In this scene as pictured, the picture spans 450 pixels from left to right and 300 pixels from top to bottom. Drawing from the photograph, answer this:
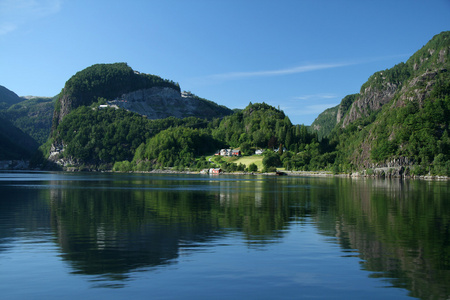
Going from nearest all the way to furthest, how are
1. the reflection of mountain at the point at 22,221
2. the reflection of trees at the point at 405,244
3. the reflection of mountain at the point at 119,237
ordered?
the reflection of trees at the point at 405,244, the reflection of mountain at the point at 119,237, the reflection of mountain at the point at 22,221

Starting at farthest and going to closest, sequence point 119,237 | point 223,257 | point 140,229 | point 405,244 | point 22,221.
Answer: point 22,221 → point 140,229 → point 119,237 → point 405,244 → point 223,257

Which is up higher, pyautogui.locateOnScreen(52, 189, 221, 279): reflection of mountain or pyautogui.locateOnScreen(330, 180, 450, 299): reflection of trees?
pyautogui.locateOnScreen(52, 189, 221, 279): reflection of mountain

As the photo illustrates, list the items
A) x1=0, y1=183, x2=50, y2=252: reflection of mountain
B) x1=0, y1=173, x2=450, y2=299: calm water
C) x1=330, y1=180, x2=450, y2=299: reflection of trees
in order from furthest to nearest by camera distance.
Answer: x1=0, y1=183, x2=50, y2=252: reflection of mountain
x1=330, y1=180, x2=450, y2=299: reflection of trees
x1=0, y1=173, x2=450, y2=299: calm water

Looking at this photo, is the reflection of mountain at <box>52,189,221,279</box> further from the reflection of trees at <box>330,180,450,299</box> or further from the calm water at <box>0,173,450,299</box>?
the reflection of trees at <box>330,180,450,299</box>

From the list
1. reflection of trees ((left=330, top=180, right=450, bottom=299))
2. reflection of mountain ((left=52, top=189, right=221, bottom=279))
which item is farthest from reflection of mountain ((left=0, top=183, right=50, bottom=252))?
reflection of trees ((left=330, top=180, right=450, bottom=299))

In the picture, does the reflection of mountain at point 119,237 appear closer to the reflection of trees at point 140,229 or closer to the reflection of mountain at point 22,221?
the reflection of trees at point 140,229

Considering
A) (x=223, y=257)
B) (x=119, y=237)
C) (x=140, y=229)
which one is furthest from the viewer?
(x=140, y=229)

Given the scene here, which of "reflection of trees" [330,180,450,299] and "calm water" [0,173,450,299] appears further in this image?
"reflection of trees" [330,180,450,299]

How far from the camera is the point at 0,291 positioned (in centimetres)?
1546

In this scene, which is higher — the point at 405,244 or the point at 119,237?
the point at 119,237

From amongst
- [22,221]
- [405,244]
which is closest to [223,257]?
[405,244]

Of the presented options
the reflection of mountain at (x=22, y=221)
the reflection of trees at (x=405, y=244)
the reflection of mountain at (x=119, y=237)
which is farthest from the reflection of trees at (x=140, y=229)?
the reflection of trees at (x=405, y=244)

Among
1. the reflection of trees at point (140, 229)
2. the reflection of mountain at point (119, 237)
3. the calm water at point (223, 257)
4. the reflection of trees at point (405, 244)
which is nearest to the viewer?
the calm water at point (223, 257)

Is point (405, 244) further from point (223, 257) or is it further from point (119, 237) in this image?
point (119, 237)
